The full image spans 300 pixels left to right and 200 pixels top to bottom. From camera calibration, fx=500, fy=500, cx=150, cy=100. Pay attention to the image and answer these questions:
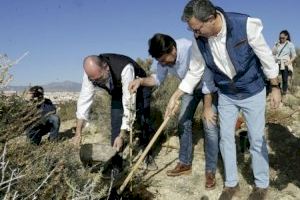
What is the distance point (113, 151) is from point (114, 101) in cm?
59

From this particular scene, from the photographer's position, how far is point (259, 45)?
4.27m

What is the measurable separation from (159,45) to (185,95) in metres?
0.75

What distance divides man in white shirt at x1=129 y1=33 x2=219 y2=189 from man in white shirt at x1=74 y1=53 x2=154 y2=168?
0.54 ft

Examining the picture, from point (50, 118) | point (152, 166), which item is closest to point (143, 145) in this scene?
point (152, 166)

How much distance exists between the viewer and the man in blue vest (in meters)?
4.23

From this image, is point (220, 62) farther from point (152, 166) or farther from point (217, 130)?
point (152, 166)

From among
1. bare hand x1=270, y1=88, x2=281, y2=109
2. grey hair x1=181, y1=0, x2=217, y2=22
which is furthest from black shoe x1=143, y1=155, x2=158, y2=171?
grey hair x1=181, y1=0, x2=217, y2=22

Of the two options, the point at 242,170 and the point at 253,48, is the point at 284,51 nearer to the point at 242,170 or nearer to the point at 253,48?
the point at 242,170

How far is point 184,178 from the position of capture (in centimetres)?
592

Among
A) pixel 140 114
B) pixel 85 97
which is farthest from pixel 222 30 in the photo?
pixel 140 114

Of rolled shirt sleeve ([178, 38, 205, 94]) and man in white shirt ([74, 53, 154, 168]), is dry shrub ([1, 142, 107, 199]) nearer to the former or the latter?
man in white shirt ([74, 53, 154, 168])

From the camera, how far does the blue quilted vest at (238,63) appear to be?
4.25 metres

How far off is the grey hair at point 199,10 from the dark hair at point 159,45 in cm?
94

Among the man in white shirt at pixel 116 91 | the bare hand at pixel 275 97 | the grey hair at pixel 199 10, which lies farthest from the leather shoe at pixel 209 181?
the grey hair at pixel 199 10
